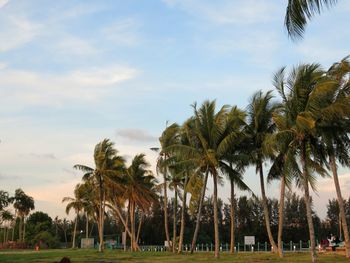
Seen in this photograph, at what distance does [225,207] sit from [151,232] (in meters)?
19.6

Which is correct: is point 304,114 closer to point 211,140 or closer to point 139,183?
point 211,140

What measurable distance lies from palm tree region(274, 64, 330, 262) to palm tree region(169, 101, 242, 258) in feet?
22.2

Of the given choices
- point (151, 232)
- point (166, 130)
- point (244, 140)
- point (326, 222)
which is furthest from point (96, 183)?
point (326, 222)

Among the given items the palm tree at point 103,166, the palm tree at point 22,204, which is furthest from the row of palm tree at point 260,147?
the palm tree at point 22,204

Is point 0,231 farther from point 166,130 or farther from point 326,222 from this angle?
point 166,130

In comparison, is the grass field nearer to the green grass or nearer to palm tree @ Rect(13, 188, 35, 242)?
the green grass

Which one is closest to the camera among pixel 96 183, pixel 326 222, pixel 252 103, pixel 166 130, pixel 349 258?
pixel 349 258

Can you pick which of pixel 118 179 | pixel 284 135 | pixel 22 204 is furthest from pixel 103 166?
pixel 22 204

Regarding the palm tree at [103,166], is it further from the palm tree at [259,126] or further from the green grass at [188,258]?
the palm tree at [259,126]

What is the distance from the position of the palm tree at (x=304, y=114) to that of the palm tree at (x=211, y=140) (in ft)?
22.2

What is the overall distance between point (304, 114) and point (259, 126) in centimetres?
992

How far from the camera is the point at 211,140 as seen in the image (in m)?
33.0

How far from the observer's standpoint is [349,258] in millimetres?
24875

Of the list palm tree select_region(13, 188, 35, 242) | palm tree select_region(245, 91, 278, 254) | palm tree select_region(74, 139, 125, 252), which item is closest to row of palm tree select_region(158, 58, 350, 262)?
palm tree select_region(245, 91, 278, 254)
